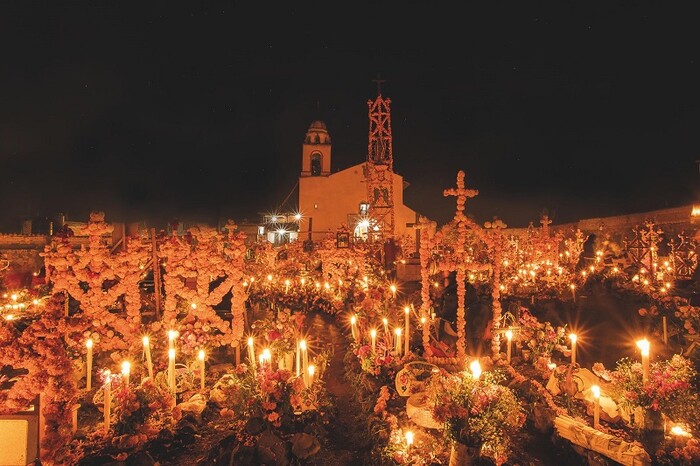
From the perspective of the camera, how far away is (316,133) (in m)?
39.8

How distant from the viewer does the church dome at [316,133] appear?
130ft

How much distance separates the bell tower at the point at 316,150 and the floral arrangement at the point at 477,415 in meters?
35.2

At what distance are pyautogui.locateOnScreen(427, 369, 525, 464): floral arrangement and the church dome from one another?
119 feet

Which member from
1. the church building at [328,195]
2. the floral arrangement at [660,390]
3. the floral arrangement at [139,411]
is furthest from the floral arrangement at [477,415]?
the church building at [328,195]

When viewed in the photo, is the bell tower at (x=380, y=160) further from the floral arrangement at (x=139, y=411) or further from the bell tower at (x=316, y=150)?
the floral arrangement at (x=139, y=411)

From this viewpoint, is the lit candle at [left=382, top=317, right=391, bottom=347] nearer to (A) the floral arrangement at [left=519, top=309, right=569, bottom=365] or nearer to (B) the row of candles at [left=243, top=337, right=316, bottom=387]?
(B) the row of candles at [left=243, top=337, right=316, bottom=387]

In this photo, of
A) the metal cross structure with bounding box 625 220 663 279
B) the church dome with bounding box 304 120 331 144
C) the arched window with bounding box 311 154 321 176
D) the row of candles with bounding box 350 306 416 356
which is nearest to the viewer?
the row of candles with bounding box 350 306 416 356

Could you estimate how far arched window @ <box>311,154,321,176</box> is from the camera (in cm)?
4012

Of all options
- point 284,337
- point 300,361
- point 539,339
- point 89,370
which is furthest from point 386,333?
point 89,370

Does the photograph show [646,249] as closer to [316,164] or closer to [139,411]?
[139,411]

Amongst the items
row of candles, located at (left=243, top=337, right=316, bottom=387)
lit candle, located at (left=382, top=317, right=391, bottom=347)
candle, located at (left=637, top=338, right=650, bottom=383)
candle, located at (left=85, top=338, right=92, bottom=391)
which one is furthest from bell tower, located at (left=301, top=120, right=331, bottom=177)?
candle, located at (left=637, top=338, right=650, bottom=383)

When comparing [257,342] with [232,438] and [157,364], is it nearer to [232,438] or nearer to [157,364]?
[157,364]

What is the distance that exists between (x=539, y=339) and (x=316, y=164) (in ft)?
111

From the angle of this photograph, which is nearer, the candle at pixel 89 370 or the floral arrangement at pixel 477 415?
the floral arrangement at pixel 477 415
